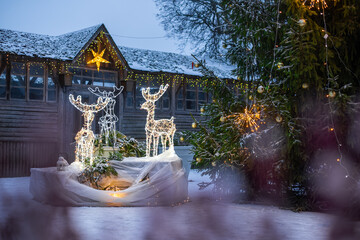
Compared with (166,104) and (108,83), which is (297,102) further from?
(166,104)

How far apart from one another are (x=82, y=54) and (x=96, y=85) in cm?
143

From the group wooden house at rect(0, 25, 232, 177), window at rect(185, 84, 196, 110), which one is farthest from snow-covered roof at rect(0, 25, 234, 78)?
window at rect(185, 84, 196, 110)

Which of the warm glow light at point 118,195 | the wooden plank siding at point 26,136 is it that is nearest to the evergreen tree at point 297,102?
the warm glow light at point 118,195

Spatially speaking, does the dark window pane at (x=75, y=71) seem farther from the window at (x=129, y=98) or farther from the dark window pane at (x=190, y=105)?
the dark window pane at (x=190, y=105)

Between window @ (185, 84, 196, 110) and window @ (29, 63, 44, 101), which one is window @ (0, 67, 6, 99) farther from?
window @ (185, 84, 196, 110)

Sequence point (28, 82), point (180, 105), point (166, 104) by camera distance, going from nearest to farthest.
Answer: point (28, 82)
point (166, 104)
point (180, 105)

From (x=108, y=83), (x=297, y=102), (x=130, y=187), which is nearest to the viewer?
(x=297, y=102)

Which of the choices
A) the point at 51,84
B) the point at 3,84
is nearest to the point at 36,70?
the point at 51,84

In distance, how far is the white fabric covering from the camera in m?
8.88

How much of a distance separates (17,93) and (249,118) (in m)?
9.63

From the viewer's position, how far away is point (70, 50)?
16.2 meters

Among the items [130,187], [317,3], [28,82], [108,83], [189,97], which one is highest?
[317,3]

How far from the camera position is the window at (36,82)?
15.8 meters

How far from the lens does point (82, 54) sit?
16047 mm
